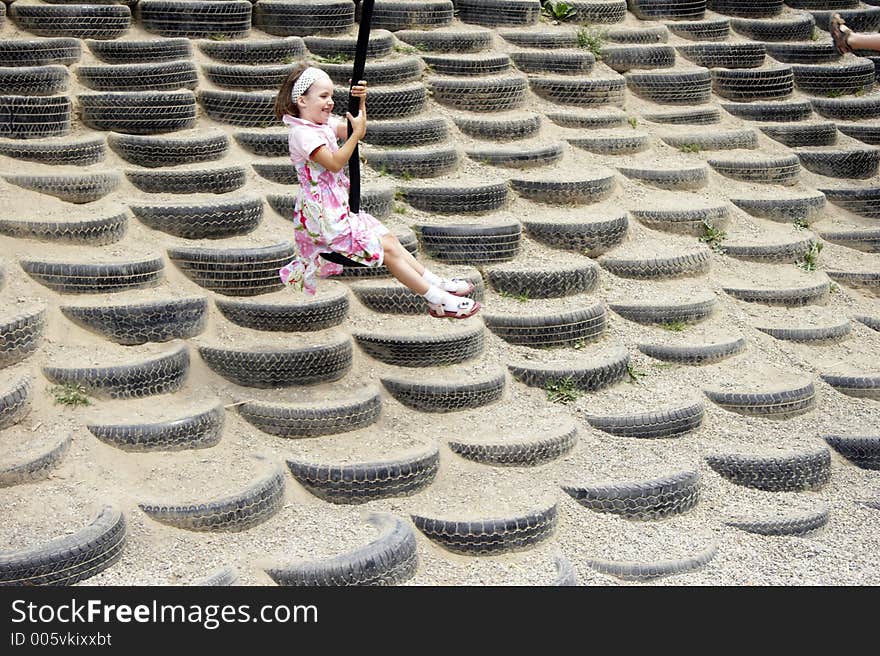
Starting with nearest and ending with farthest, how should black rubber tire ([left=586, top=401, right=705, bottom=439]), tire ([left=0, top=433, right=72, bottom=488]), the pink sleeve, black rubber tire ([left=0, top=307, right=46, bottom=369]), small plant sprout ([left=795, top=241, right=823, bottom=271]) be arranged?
1. tire ([left=0, top=433, right=72, bottom=488])
2. the pink sleeve
3. black rubber tire ([left=0, top=307, right=46, bottom=369])
4. black rubber tire ([left=586, top=401, right=705, bottom=439])
5. small plant sprout ([left=795, top=241, right=823, bottom=271])

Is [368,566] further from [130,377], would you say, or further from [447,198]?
[447,198]

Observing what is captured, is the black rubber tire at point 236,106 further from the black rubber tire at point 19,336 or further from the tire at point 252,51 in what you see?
the black rubber tire at point 19,336

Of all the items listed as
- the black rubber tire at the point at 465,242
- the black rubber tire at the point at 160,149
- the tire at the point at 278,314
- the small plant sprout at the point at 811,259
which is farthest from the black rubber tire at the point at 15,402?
the small plant sprout at the point at 811,259

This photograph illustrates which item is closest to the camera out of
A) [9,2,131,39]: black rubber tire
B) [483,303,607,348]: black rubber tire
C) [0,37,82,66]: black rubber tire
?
[483,303,607,348]: black rubber tire

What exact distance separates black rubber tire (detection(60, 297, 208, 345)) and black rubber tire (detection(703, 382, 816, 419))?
278 centimetres

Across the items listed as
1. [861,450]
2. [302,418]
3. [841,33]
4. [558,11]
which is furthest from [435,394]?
[558,11]

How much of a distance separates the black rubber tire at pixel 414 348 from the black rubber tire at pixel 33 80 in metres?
2.49

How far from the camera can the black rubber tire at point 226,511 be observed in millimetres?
5719

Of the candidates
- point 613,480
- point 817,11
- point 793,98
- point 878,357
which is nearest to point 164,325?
point 613,480

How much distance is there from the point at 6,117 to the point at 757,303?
453cm

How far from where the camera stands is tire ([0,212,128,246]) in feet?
22.5

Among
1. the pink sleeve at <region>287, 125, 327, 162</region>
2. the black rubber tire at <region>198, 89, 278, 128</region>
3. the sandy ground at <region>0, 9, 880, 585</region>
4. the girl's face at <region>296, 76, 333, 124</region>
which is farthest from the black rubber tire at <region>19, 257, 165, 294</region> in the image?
the black rubber tire at <region>198, 89, 278, 128</region>

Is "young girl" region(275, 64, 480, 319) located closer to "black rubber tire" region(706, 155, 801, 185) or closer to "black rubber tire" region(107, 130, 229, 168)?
"black rubber tire" region(107, 130, 229, 168)

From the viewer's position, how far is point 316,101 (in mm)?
6172
